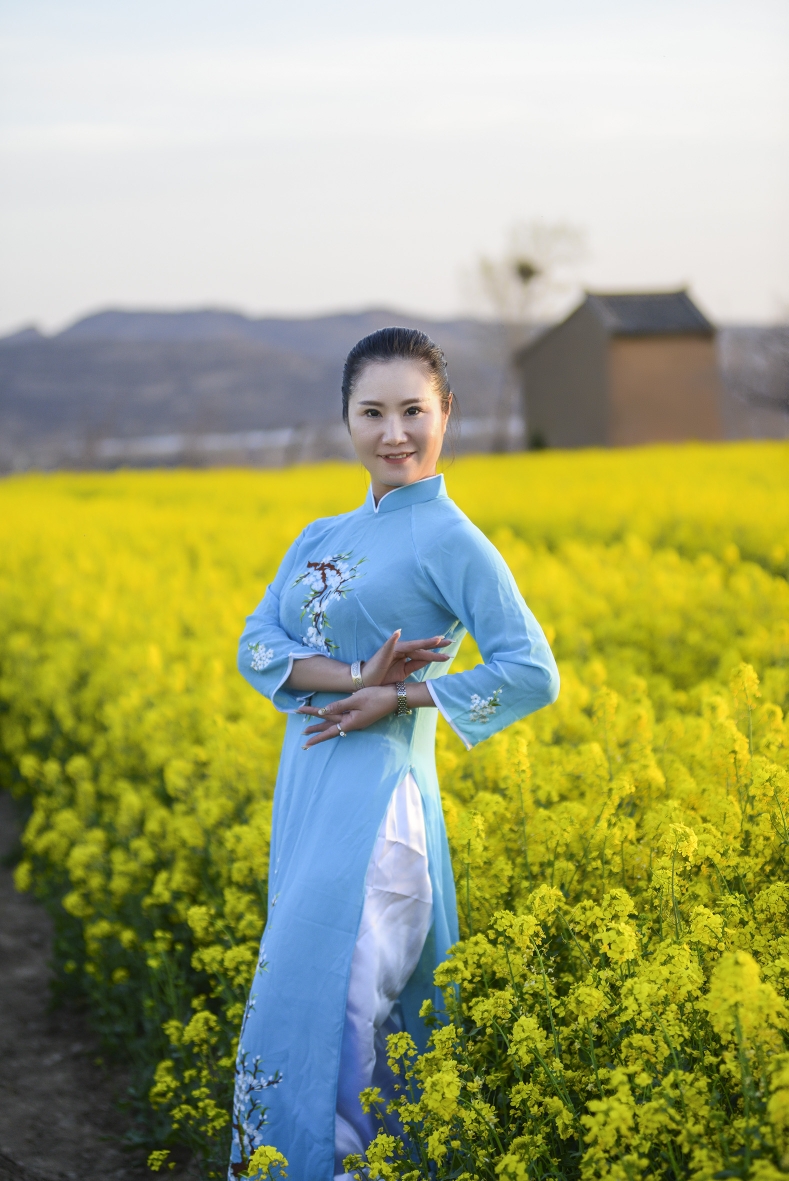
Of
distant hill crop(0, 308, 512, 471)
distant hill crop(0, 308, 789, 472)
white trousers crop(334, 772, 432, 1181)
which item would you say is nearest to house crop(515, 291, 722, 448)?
distant hill crop(0, 308, 789, 472)

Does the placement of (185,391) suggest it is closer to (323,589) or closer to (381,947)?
(323,589)

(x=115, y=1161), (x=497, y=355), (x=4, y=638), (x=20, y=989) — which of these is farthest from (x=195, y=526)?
(x=497, y=355)

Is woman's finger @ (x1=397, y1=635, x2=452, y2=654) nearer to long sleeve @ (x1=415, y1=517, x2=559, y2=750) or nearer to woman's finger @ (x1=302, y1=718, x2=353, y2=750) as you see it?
long sleeve @ (x1=415, y1=517, x2=559, y2=750)

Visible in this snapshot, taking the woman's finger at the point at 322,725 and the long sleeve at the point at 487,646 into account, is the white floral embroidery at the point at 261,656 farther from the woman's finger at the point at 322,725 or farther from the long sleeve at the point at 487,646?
the long sleeve at the point at 487,646

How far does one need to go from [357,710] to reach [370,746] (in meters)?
0.09

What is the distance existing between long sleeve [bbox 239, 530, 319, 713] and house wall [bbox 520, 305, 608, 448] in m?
25.8

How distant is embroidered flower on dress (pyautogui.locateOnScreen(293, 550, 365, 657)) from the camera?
2.06 metres

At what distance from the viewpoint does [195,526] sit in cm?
1052

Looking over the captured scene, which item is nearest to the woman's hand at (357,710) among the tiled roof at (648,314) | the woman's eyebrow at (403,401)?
the woman's eyebrow at (403,401)

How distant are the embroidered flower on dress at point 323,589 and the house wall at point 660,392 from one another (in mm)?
25576

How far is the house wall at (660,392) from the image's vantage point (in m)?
26.9

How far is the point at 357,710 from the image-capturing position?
1970 millimetres

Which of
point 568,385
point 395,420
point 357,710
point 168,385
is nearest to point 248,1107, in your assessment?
point 357,710

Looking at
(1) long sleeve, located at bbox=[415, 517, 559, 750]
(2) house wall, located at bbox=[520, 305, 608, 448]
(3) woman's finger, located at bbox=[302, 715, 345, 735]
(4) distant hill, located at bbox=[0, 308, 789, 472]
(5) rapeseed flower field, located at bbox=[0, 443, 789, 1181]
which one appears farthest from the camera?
(4) distant hill, located at bbox=[0, 308, 789, 472]
